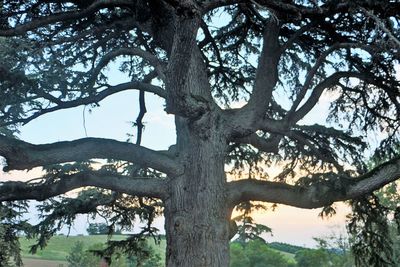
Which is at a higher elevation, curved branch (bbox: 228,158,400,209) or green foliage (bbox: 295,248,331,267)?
green foliage (bbox: 295,248,331,267)

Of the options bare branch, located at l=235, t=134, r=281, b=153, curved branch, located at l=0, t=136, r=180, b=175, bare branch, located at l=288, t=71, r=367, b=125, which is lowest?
curved branch, located at l=0, t=136, r=180, b=175

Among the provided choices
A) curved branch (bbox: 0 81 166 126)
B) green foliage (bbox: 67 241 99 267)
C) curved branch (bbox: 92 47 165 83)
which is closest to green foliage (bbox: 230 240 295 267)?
green foliage (bbox: 67 241 99 267)

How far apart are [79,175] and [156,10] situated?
10.1 ft

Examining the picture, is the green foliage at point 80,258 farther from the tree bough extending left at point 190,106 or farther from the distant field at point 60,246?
the tree bough extending left at point 190,106

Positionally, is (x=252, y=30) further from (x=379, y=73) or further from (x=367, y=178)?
(x=367, y=178)

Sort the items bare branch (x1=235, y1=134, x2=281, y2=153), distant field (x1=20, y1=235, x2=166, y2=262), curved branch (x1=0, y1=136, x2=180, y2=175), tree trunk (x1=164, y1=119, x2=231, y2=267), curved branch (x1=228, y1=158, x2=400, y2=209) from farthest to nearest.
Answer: distant field (x1=20, y1=235, x2=166, y2=262) < bare branch (x1=235, y1=134, x2=281, y2=153) < curved branch (x1=228, y1=158, x2=400, y2=209) < curved branch (x1=0, y1=136, x2=180, y2=175) < tree trunk (x1=164, y1=119, x2=231, y2=267)

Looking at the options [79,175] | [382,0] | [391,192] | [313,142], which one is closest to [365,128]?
[313,142]

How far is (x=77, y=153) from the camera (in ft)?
25.4

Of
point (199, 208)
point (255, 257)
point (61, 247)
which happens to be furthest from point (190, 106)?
point (61, 247)

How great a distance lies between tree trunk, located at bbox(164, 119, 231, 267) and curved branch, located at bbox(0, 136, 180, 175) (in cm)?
36

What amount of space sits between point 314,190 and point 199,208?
2096 millimetres

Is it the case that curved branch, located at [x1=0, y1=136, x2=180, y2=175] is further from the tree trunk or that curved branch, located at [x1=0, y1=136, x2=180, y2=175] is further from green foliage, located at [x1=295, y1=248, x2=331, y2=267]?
green foliage, located at [x1=295, y1=248, x2=331, y2=267]

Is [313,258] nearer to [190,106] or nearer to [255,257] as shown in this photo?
[255,257]

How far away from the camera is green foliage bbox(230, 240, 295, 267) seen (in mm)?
45531
